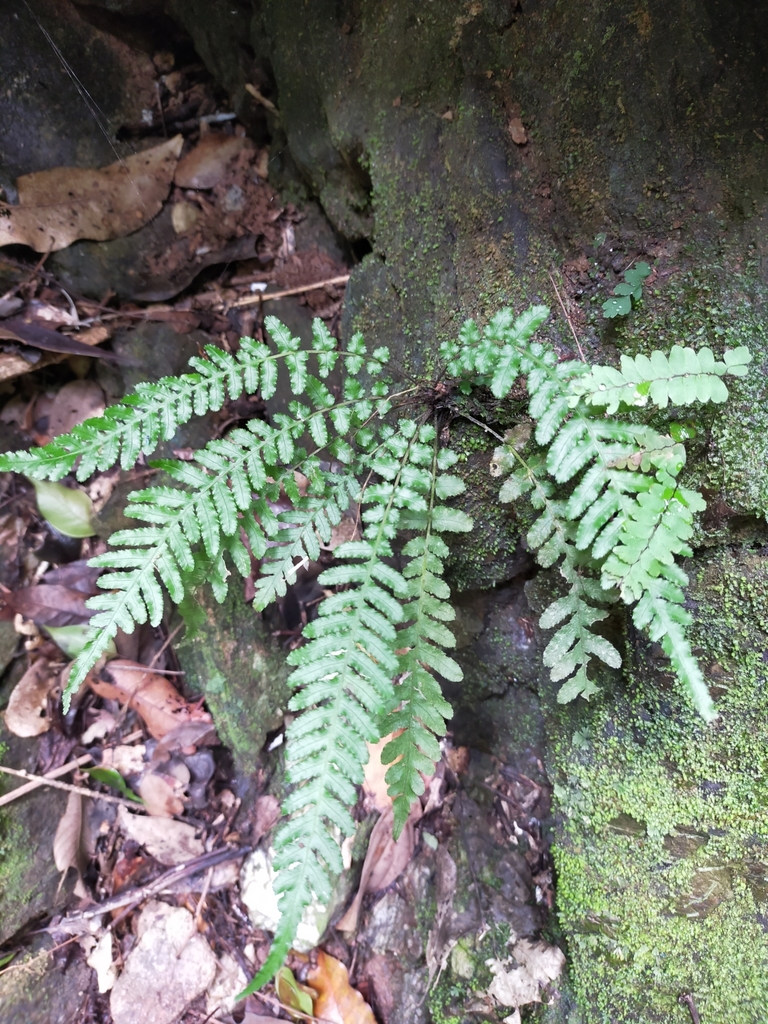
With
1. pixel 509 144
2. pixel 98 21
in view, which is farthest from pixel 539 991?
pixel 98 21

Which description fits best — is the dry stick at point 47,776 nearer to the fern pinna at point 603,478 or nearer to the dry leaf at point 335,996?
the dry leaf at point 335,996

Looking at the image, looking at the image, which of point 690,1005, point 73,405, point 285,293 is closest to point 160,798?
point 73,405

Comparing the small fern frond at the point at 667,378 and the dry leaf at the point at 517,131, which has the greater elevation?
the dry leaf at the point at 517,131

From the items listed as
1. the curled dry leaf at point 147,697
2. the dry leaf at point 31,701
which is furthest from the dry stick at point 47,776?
the dry leaf at point 31,701

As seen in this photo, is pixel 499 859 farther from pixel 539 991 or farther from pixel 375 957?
pixel 375 957

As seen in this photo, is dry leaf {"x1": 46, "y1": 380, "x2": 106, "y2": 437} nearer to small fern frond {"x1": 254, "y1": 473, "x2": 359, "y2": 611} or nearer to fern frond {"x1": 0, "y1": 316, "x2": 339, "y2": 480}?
fern frond {"x1": 0, "y1": 316, "x2": 339, "y2": 480}

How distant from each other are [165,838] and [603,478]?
303cm

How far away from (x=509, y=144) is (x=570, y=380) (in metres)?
1.20

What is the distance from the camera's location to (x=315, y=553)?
246 cm

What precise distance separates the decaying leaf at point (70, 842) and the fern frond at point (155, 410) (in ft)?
6.86

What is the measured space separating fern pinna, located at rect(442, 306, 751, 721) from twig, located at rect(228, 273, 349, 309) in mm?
1488

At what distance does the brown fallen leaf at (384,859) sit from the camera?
310 cm

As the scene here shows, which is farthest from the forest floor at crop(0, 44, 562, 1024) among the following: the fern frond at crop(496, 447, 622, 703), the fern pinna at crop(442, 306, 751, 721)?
the fern pinna at crop(442, 306, 751, 721)

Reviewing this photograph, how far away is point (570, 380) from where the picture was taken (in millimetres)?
2205
